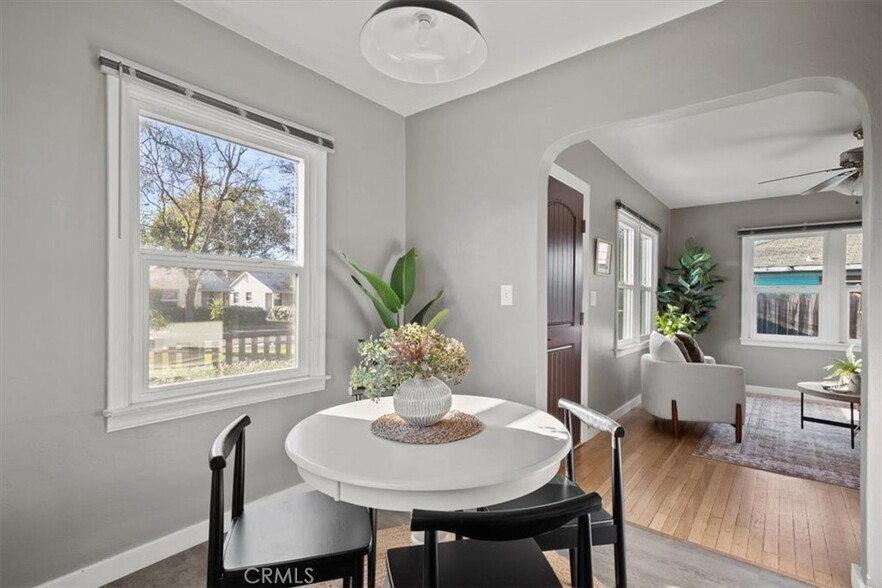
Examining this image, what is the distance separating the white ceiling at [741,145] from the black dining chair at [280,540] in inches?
84.3

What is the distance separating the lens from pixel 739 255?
5.79 meters

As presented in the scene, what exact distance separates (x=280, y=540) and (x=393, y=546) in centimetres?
105

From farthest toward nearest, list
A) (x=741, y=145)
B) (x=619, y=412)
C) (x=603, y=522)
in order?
(x=619, y=412), (x=741, y=145), (x=603, y=522)

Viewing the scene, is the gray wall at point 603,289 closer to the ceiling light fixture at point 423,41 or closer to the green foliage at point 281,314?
the ceiling light fixture at point 423,41

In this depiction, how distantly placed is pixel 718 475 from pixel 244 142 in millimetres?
3608

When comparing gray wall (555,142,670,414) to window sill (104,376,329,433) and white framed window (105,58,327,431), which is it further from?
window sill (104,376,329,433)

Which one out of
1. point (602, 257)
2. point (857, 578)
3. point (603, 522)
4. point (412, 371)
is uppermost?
point (602, 257)

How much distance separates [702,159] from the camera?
163 inches

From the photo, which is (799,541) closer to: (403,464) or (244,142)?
(403,464)

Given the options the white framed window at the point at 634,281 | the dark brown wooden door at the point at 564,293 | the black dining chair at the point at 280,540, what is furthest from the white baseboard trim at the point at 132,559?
the white framed window at the point at 634,281

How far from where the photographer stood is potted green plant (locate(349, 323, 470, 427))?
1.46m

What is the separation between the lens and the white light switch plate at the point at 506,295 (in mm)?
2551

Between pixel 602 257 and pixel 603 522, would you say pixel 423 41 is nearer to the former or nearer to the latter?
pixel 603 522

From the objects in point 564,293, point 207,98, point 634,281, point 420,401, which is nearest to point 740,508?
point 564,293
